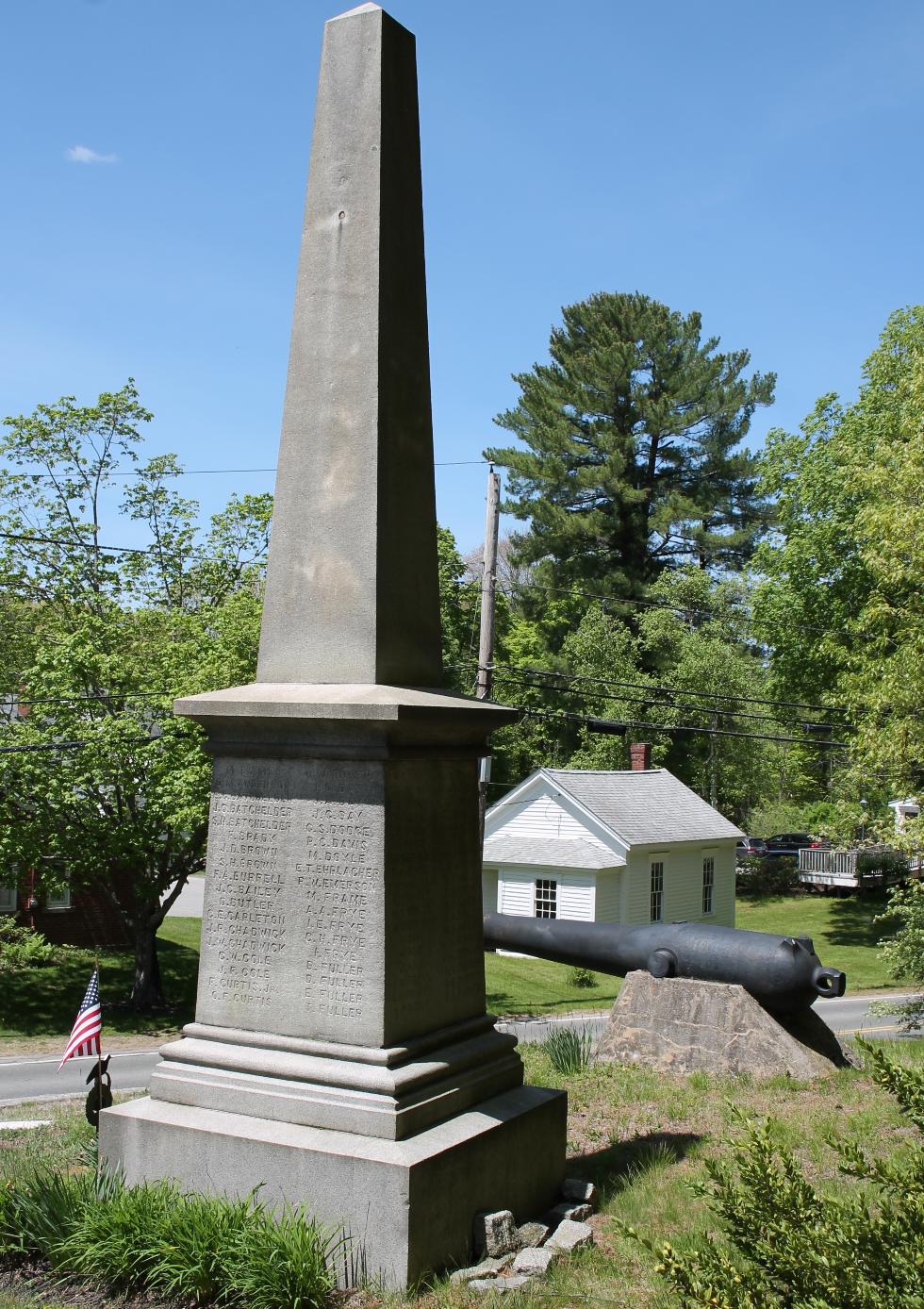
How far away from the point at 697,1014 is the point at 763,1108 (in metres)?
1.76

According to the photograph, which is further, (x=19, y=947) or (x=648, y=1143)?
(x=19, y=947)

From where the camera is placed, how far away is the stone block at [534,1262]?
5.51 metres

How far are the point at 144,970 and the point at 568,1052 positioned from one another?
15669 mm

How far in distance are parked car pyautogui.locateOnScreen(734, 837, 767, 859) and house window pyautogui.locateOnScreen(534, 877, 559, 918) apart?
20854mm

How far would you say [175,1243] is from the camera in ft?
17.1

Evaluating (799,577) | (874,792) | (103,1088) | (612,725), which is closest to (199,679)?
(874,792)

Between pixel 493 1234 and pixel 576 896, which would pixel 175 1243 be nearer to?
pixel 493 1234

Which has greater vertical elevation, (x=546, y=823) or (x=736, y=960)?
(x=736, y=960)

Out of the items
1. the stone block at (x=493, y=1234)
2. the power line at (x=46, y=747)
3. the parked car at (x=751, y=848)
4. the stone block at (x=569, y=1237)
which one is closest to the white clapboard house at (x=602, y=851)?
the power line at (x=46, y=747)

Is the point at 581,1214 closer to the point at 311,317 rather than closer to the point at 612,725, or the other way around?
the point at 311,317

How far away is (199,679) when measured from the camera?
853 inches

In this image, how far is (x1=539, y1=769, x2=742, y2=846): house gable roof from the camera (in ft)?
111

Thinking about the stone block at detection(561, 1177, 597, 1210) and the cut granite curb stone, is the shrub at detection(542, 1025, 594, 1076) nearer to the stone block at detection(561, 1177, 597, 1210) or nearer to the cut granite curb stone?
the stone block at detection(561, 1177, 597, 1210)

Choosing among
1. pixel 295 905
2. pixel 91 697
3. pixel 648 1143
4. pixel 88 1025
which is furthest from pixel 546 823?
pixel 295 905
